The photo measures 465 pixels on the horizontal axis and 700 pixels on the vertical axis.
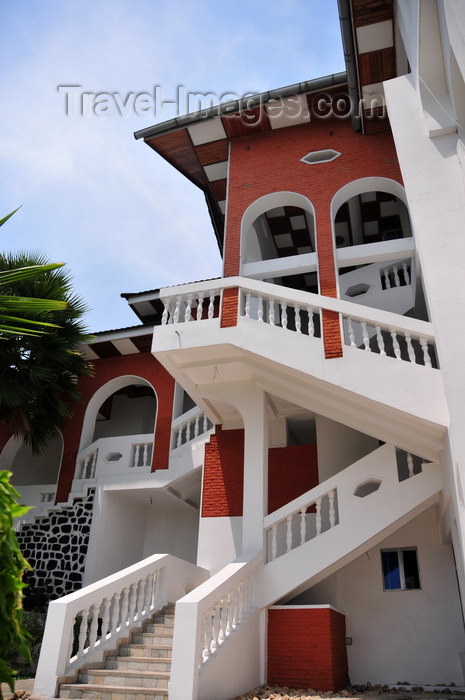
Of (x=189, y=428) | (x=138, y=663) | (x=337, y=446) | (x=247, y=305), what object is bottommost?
(x=138, y=663)

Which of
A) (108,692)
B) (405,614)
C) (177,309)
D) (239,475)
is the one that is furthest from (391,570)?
(177,309)

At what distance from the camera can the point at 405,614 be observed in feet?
26.4

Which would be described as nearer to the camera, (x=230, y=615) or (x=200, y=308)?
(x=230, y=615)

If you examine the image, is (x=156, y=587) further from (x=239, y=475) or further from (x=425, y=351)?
(x=425, y=351)

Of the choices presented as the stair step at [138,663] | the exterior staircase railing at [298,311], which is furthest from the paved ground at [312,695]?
the exterior staircase railing at [298,311]

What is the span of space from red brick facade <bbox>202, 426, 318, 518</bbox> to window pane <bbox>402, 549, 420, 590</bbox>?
5.85 feet

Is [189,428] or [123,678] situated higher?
[189,428]

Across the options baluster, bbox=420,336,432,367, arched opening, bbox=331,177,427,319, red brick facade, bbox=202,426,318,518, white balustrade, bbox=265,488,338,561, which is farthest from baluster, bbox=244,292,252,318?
white balustrade, bbox=265,488,338,561

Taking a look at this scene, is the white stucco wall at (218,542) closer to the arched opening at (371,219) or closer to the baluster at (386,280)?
the baluster at (386,280)

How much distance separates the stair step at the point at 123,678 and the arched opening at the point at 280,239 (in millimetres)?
6446

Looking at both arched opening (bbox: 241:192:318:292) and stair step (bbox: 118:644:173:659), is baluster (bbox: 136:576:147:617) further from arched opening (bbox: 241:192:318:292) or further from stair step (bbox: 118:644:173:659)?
arched opening (bbox: 241:192:318:292)

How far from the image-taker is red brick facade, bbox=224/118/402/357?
32.5ft

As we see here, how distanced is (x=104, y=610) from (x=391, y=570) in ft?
14.6

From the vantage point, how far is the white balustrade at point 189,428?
11148 mm
